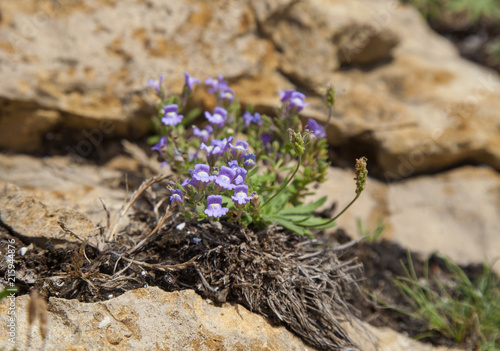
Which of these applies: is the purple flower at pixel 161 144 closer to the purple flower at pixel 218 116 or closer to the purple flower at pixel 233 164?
the purple flower at pixel 218 116

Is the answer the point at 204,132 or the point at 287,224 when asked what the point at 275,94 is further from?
the point at 287,224

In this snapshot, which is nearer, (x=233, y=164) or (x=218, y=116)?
(x=233, y=164)

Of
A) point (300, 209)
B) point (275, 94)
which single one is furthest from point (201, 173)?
point (275, 94)

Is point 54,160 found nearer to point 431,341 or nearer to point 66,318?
point 66,318

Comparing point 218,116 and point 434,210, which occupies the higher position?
point 218,116

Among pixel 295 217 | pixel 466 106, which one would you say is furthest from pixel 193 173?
pixel 466 106

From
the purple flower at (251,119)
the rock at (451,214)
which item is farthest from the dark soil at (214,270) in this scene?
the rock at (451,214)

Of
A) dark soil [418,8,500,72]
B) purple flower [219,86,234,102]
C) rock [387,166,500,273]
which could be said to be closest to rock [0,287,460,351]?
purple flower [219,86,234,102]
